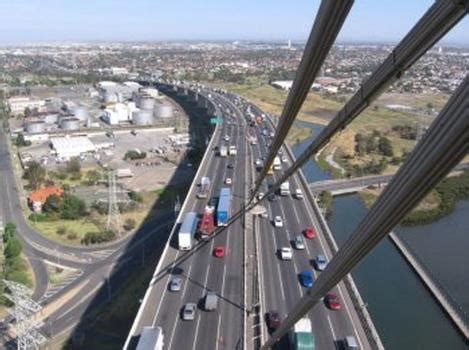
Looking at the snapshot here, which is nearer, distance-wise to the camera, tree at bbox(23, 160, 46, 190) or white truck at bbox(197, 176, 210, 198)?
white truck at bbox(197, 176, 210, 198)

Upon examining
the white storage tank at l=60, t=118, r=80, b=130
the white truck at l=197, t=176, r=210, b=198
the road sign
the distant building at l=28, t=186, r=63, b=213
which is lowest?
the white storage tank at l=60, t=118, r=80, b=130

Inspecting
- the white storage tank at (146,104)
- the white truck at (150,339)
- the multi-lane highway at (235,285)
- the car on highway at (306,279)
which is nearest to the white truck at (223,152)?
the multi-lane highway at (235,285)

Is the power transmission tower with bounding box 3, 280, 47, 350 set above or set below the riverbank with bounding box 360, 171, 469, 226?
above

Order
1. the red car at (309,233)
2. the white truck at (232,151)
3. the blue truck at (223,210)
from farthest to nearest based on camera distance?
the white truck at (232,151)
the blue truck at (223,210)
the red car at (309,233)

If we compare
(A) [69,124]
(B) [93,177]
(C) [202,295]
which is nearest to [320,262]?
(C) [202,295]

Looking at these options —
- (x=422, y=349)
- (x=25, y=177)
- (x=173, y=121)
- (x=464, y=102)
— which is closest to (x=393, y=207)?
(x=464, y=102)

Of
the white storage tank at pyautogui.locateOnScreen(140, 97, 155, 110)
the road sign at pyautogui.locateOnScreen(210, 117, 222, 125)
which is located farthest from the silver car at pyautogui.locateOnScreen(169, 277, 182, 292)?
the white storage tank at pyautogui.locateOnScreen(140, 97, 155, 110)

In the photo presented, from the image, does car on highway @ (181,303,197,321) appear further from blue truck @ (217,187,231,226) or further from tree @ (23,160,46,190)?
tree @ (23,160,46,190)

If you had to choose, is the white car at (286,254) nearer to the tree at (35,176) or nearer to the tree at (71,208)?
the tree at (71,208)
